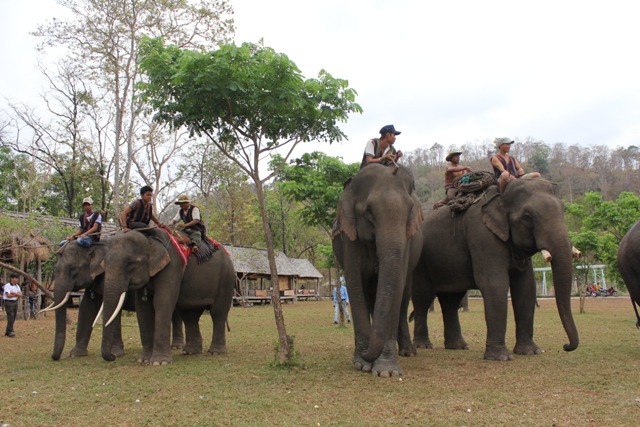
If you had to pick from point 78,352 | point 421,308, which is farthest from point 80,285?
point 421,308

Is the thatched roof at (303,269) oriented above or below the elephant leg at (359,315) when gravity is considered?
above

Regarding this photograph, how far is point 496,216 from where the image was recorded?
920 centimetres

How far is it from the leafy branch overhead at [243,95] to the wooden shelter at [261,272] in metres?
26.0

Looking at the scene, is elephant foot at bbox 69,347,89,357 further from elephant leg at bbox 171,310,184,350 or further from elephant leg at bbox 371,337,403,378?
elephant leg at bbox 371,337,403,378

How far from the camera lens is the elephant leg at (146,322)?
986cm

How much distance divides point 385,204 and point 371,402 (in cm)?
261

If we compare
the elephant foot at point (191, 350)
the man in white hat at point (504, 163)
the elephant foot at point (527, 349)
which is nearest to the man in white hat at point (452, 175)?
the man in white hat at point (504, 163)

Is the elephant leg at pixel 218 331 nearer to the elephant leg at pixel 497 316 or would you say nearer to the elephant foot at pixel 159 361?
the elephant foot at pixel 159 361

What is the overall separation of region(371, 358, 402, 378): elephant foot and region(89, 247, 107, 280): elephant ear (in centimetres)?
615

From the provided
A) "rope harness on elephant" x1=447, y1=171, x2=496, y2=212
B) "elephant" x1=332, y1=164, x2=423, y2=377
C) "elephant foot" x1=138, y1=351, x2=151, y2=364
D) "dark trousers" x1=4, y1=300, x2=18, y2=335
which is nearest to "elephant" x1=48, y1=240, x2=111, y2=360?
"elephant foot" x1=138, y1=351, x2=151, y2=364

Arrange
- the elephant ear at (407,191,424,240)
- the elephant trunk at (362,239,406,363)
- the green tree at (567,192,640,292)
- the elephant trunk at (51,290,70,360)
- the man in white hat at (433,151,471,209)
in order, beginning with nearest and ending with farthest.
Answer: the elephant trunk at (362,239,406,363)
the elephant ear at (407,191,424,240)
the elephant trunk at (51,290,70,360)
the man in white hat at (433,151,471,209)
the green tree at (567,192,640,292)

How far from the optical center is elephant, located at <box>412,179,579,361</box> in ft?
27.3

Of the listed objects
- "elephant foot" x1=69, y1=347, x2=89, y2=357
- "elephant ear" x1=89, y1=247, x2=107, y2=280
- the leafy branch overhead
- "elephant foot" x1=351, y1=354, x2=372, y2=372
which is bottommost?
"elephant foot" x1=69, y1=347, x2=89, y2=357

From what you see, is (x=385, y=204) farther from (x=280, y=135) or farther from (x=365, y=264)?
(x=280, y=135)
